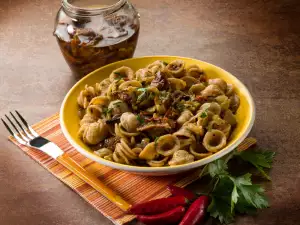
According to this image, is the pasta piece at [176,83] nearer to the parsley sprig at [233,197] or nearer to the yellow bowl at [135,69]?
the yellow bowl at [135,69]

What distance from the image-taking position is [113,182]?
187 centimetres

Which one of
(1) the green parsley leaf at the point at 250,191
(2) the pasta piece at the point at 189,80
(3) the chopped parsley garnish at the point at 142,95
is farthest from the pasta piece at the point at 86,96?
(1) the green parsley leaf at the point at 250,191

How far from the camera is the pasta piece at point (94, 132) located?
1896 mm

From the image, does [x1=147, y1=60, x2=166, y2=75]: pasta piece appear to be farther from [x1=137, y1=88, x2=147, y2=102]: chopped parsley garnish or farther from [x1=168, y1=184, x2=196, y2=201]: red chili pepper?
[x1=168, y1=184, x2=196, y2=201]: red chili pepper

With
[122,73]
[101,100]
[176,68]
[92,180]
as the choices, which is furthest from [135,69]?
[92,180]

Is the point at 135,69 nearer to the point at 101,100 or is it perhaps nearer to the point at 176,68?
the point at 176,68

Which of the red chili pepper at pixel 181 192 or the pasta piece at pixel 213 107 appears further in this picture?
the pasta piece at pixel 213 107

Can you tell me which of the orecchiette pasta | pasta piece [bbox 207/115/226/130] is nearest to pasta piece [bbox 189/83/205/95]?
the orecchiette pasta

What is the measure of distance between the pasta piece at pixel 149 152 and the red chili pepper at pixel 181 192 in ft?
0.37

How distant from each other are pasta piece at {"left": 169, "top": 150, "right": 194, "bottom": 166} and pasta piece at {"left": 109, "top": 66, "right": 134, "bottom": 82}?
519mm

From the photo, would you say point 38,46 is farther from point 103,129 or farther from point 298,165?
point 298,165

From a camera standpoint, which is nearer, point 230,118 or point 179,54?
point 230,118

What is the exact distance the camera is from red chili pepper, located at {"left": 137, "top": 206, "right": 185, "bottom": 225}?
5.43ft

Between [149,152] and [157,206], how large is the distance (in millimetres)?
187
